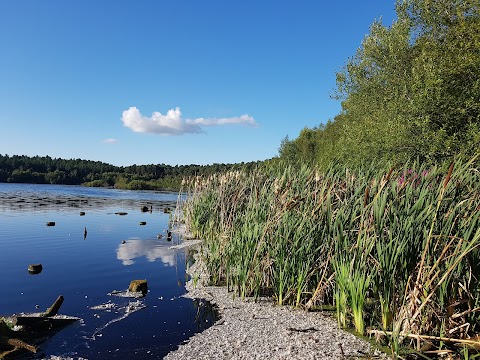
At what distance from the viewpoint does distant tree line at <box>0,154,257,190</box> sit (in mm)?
134500

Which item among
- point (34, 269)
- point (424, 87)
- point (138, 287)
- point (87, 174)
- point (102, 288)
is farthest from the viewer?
point (87, 174)

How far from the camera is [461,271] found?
7.69 metres

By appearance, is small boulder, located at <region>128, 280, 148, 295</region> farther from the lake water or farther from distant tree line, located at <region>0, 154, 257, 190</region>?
distant tree line, located at <region>0, 154, 257, 190</region>

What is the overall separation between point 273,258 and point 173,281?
17.4 feet

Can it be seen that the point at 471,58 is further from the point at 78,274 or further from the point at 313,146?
the point at 313,146

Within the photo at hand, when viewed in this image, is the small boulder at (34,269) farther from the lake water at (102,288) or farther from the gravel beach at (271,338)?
the gravel beach at (271,338)

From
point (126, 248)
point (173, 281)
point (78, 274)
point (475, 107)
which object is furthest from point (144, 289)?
point (475, 107)

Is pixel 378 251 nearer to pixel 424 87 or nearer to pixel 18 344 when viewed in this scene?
pixel 18 344

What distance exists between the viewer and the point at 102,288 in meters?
13.5

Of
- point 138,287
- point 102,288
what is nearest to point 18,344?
point 138,287

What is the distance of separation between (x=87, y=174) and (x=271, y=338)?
503 feet

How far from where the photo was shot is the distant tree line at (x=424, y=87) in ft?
84.4

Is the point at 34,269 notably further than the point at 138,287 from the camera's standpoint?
Yes

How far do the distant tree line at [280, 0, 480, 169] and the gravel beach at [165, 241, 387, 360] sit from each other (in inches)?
486
